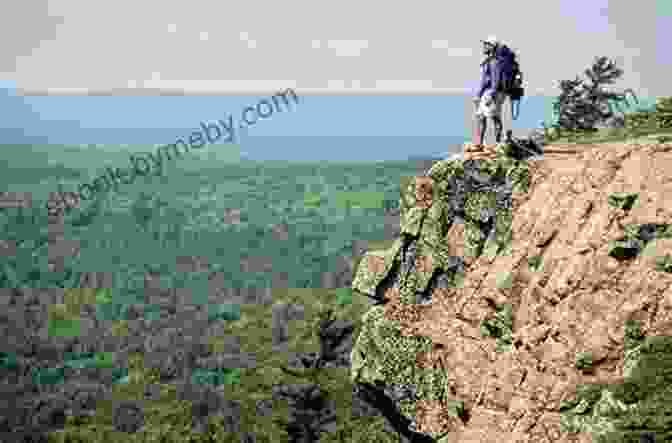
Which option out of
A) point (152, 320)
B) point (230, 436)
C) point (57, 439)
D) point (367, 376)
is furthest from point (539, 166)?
point (152, 320)

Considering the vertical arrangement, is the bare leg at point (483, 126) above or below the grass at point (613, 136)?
above

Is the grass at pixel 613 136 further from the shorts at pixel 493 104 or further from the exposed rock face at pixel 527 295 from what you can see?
the shorts at pixel 493 104

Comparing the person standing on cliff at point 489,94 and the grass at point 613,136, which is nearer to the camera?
the person standing on cliff at point 489,94

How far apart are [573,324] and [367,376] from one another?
5295 millimetres

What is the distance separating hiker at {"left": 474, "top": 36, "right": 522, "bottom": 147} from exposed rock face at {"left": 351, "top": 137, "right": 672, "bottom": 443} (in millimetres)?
874

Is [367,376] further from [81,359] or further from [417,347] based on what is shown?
[81,359]

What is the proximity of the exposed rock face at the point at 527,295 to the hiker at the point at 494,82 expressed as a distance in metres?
0.87

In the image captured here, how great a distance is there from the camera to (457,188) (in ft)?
51.5

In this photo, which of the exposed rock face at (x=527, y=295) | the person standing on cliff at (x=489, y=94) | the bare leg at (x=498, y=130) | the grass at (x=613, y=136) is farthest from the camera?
the grass at (x=613, y=136)

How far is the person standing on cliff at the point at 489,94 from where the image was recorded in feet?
52.1

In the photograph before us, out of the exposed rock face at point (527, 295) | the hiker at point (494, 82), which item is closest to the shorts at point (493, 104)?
the hiker at point (494, 82)

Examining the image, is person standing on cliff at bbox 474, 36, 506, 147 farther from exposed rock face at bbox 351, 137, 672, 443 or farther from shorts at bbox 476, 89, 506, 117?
exposed rock face at bbox 351, 137, 672, 443

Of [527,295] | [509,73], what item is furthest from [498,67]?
[527,295]

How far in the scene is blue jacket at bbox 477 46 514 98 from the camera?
1591 cm
